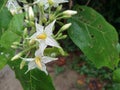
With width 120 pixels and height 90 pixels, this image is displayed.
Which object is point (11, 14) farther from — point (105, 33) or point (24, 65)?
point (105, 33)

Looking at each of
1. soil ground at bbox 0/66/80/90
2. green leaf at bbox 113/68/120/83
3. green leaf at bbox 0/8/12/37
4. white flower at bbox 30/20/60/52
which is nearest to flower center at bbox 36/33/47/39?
white flower at bbox 30/20/60/52

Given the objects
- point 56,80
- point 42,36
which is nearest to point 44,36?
point 42,36

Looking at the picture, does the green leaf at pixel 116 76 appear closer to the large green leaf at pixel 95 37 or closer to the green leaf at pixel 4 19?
the large green leaf at pixel 95 37

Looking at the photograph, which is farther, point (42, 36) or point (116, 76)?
point (116, 76)

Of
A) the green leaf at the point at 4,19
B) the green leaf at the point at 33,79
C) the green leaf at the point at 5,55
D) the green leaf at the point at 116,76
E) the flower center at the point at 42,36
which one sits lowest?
the green leaf at the point at 116,76

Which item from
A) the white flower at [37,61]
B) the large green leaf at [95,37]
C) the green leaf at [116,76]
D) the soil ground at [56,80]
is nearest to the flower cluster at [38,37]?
the white flower at [37,61]

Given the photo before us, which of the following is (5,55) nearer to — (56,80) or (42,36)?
(42,36)

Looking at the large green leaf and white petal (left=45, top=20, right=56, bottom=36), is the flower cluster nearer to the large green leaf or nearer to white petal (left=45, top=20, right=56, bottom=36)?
white petal (left=45, top=20, right=56, bottom=36)

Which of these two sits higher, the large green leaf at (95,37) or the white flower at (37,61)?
the white flower at (37,61)
